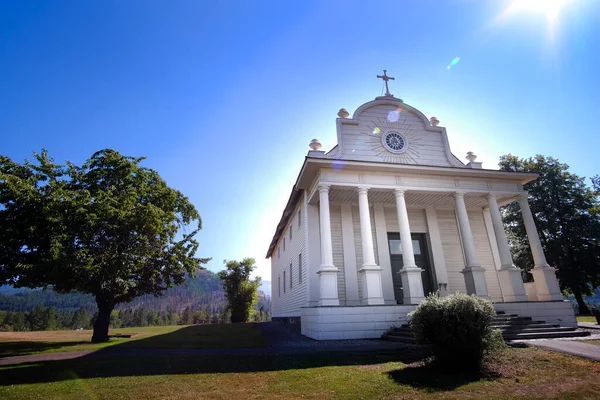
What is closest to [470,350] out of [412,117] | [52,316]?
[412,117]

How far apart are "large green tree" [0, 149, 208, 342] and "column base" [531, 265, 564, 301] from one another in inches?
657

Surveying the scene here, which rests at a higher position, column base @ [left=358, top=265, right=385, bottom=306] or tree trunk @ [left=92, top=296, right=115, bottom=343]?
column base @ [left=358, top=265, right=385, bottom=306]

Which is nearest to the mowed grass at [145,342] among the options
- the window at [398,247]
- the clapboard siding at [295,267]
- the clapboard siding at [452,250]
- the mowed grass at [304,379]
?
the clapboard siding at [295,267]

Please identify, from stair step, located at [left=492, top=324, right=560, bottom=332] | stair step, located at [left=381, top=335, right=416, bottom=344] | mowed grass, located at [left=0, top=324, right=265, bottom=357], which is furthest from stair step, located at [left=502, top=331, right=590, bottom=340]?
mowed grass, located at [left=0, top=324, right=265, bottom=357]

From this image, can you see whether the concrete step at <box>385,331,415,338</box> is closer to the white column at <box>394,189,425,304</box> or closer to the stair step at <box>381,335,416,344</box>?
the stair step at <box>381,335,416,344</box>

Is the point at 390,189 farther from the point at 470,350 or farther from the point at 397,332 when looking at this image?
the point at 470,350

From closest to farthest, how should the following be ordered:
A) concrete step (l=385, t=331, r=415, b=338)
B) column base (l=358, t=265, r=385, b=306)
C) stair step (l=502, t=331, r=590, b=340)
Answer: stair step (l=502, t=331, r=590, b=340) → concrete step (l=385, t=331, r=415, b=338) → column base (l=358, t=265, r=385, b=306)

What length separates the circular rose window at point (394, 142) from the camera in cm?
1623

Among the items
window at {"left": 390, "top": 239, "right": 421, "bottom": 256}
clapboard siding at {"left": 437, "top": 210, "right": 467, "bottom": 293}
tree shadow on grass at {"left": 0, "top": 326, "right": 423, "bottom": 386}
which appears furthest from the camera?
window at {"left": 390, "top": 239, "right": 421, "bottom": 256}

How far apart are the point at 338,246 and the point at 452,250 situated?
662 centimetres

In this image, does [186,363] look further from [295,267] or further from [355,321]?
[295,267]

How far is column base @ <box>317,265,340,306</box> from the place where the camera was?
39.4ft

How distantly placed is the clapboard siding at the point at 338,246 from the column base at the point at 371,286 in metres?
2.64

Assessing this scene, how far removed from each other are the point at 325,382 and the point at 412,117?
15.2m
